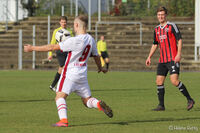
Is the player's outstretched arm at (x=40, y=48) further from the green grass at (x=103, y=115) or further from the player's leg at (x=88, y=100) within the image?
the green grass at (x=103, y=115)

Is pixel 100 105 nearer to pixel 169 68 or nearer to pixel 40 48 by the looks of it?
pixel 40 48

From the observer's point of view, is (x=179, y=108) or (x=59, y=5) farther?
(x=59, y=5)

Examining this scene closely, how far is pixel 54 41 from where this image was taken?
1519cm

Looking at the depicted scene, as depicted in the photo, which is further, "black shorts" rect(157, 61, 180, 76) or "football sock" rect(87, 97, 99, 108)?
"black shorts" rect(157, 61, 180, 76)

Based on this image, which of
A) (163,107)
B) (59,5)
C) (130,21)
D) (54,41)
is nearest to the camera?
(163,107)

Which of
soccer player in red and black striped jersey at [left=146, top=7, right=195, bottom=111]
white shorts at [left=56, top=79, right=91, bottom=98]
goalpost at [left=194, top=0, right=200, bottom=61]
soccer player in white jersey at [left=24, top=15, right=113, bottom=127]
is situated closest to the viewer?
soccer player in white jersey at [left=24, top=15, right=113, bottom=127]

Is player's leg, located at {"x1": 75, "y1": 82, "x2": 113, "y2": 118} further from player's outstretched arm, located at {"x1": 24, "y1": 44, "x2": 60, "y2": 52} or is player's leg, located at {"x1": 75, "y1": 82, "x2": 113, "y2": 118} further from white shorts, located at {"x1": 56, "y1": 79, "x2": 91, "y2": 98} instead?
player's outstretched arm, located at {"x1": 24, "y1": 44, "x2": 60, "y2": 52}

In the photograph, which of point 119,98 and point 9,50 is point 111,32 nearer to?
point 9,50

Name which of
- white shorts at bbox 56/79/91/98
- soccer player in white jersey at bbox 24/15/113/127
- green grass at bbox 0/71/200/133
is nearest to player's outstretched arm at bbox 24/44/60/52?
soccer player in white jersey at bbox 24/15/113/127

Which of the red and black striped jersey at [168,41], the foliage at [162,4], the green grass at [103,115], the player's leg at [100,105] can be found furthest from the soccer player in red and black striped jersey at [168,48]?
the foliage at [162,4]

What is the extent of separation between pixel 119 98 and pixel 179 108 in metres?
2.68

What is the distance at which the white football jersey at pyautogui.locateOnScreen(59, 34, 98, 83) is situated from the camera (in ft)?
27.4

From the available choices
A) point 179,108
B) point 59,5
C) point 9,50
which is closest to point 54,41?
point 179,108

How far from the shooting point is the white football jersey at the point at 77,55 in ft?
27.4
